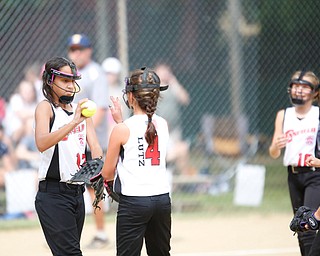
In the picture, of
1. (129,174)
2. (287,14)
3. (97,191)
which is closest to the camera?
(129,174)

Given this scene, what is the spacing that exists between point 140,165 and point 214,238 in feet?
12.9

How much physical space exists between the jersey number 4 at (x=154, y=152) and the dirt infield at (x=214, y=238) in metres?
2.91

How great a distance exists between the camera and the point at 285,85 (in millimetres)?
10867

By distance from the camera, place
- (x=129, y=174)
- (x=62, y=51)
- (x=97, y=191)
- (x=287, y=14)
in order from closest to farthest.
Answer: (x=129, y=174) < (x=97, y=191) < (x=62, y=51) < (x=287, y=14)

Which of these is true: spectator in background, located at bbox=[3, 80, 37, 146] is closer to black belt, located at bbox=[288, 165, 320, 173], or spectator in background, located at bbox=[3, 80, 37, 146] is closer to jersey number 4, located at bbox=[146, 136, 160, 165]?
black belt, located at bbox=[288, 165, 320, 173]

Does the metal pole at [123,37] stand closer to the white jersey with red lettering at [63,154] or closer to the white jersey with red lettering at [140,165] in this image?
the white jersey with red lettering at [63,154]

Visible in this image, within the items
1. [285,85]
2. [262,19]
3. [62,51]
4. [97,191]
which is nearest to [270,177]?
[285,85]

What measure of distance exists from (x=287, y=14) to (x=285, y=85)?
1.01m

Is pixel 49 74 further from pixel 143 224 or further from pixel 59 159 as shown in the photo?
pixel 143 224

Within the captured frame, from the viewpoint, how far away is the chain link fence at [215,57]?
10.2m

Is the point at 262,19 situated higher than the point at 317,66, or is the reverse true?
the point at 262,19

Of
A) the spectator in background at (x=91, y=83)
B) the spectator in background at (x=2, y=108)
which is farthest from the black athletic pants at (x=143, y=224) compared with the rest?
the spectator in background at (x=2, y=108)

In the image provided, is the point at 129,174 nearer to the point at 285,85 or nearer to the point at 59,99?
the point at 59,99

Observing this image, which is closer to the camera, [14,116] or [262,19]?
[14,116]
